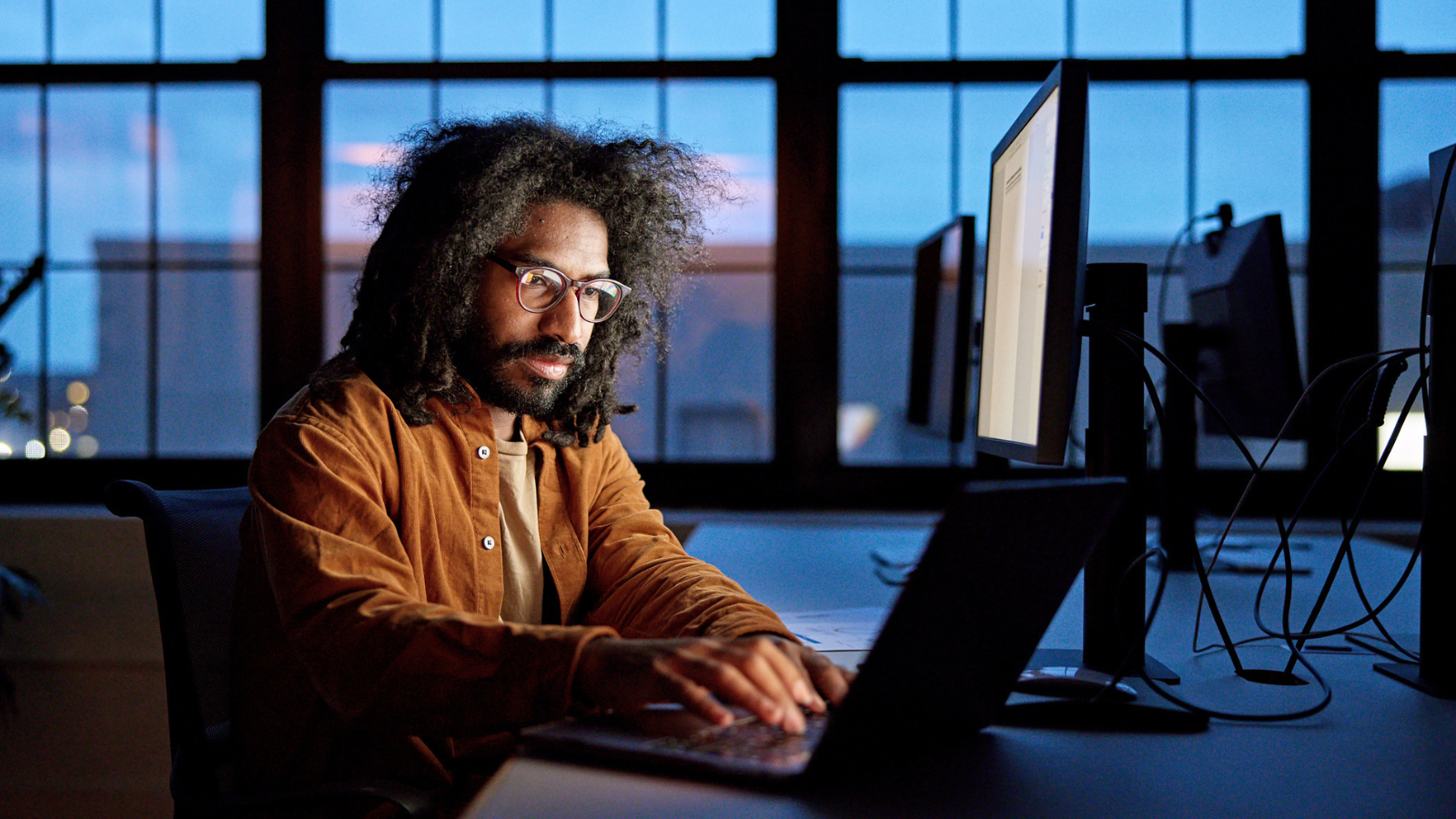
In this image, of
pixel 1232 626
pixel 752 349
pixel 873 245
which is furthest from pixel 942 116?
pixel 1232 626

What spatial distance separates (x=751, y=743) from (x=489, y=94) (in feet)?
8.92

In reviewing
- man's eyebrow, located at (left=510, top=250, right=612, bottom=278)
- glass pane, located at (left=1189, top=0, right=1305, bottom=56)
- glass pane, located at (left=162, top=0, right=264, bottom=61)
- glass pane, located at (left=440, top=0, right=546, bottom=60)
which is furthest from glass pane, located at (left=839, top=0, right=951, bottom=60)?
man's eyebrow, located at (left=510, top=250, right=612, bottom=278)

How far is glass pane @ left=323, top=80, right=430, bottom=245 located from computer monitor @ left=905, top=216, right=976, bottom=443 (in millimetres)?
1668

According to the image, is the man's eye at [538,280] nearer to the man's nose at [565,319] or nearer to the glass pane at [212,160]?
the man's nose at [565,319]

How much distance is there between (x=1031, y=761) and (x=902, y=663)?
17 centimetres

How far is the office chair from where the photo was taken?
38.5 inches

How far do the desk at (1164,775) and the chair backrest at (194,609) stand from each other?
0.59 metres

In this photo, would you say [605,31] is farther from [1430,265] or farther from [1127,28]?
[1430,265]

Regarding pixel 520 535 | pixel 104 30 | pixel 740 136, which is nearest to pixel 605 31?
pixel 740 136

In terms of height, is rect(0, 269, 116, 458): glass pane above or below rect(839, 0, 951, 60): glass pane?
below

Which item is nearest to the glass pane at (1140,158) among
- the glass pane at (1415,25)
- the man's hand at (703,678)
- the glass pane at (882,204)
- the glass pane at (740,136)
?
the glass pane at (882,204)

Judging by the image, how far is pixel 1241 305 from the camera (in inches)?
71.0

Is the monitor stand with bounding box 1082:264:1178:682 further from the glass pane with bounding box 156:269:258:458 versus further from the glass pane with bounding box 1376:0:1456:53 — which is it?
A: the glass pane with bounding box 156:269:258:458

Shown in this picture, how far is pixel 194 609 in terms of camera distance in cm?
121
